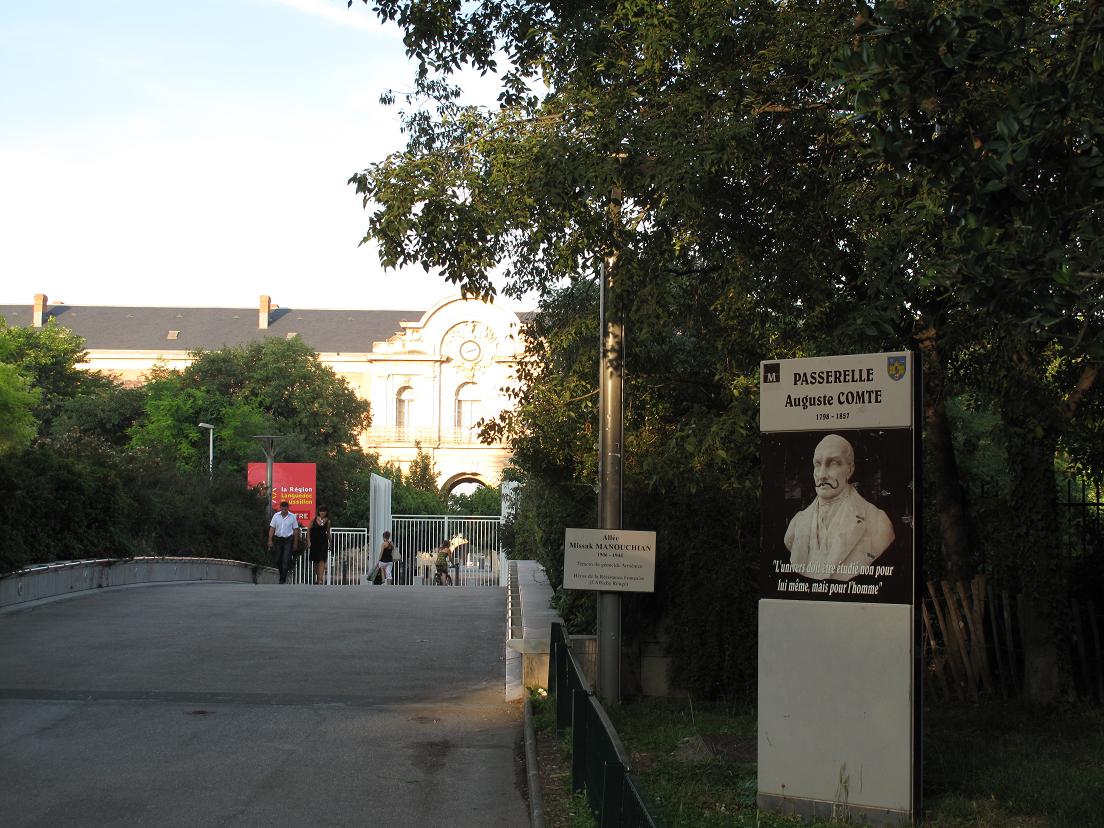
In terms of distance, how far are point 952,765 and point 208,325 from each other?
86165 millimetres

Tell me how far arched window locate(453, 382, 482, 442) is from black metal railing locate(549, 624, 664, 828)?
7087 centimetres

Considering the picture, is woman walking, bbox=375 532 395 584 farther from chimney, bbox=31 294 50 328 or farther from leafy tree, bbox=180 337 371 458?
chimney, bbox=31 294 50 328

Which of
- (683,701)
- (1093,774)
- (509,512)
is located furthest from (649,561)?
(509,512)

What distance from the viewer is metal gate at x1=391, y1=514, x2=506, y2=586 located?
1710 inches

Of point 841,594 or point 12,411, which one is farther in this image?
point 12,411

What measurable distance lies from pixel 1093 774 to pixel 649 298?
15.5 feet

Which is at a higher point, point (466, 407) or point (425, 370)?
point (425, 370)

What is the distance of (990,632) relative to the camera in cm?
1081

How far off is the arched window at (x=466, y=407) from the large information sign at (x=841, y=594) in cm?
7370

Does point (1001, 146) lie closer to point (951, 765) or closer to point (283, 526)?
point (951, 765)

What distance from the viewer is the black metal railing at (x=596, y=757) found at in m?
4.40

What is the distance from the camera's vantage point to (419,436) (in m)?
80.9

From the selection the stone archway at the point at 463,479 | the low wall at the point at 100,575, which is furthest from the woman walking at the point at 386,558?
the stone archway at the point at 463,479

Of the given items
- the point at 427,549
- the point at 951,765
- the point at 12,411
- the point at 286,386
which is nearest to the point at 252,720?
the point at 951,765
